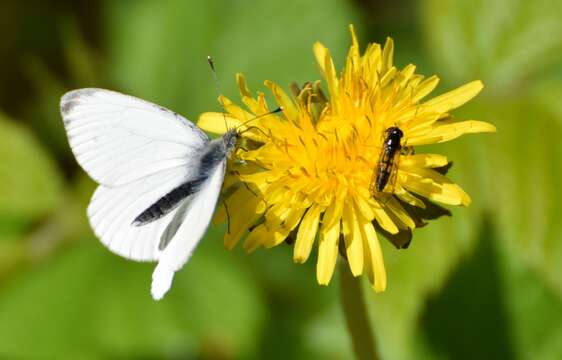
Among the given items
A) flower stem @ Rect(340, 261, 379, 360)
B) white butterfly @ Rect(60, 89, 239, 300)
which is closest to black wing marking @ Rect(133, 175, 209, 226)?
white butterfly @ Rect(60, 89, 239, 300)

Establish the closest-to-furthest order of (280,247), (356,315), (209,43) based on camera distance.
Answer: (356,315), (280,247), (209,43)

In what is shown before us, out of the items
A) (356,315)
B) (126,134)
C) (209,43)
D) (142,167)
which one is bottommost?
(356,315)

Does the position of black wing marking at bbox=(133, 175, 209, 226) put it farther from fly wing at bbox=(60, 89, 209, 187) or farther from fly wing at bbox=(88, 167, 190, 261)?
fly wing at bbox=(60, 89, 209, 187)

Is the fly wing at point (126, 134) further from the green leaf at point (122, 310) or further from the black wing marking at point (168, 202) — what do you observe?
the green leaf at point (122, 310)

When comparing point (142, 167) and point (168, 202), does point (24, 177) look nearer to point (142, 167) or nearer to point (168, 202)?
point (142, 167)

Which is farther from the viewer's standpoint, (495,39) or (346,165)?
(495,39)

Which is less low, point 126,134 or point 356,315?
point 126,134

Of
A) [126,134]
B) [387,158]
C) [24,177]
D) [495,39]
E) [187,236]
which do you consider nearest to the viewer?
A: [187,236]

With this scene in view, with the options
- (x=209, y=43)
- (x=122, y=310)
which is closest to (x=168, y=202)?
(x=122, y=310)
